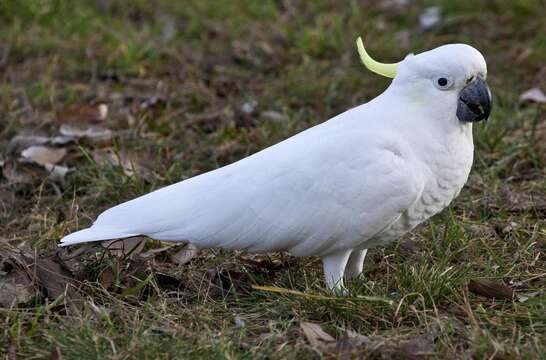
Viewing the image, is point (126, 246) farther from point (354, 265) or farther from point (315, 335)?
point (315, 335)

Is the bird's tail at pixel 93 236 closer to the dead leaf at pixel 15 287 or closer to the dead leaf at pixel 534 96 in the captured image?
the dead leaf at pixel 15 287

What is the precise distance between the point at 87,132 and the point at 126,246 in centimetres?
136

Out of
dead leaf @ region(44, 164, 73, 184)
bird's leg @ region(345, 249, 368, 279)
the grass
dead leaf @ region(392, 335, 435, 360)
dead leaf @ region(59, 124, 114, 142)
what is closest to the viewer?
dead leaf @ region(392, 335, 435, 360)

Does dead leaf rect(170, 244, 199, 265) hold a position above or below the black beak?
below

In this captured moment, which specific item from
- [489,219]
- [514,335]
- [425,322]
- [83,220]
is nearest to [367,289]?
[425,322]

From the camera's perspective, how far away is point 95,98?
17.3 ft

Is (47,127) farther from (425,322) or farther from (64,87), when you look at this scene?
(425,322)

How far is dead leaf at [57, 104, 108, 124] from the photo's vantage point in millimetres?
4918

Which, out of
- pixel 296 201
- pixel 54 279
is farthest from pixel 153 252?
pixel 296 201

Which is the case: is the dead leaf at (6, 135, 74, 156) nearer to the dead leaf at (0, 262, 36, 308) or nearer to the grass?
the grass

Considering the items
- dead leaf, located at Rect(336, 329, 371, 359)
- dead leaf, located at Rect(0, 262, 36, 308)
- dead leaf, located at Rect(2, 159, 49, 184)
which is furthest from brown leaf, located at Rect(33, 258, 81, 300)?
dead leaf, located at Rect(2, 159, 49, 184)

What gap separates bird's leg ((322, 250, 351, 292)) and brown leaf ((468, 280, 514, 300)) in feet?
1.47

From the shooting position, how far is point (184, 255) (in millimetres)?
3588

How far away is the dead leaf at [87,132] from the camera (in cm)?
464
